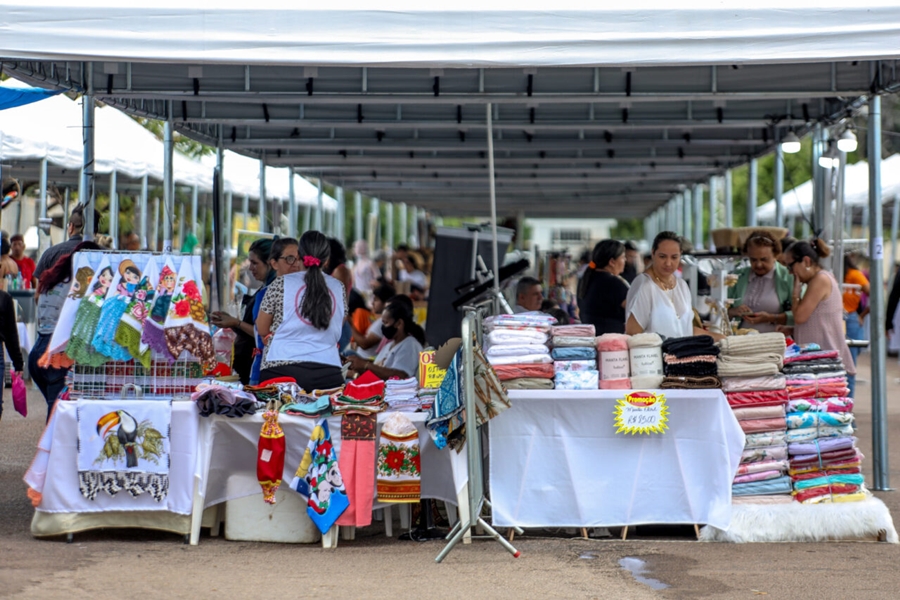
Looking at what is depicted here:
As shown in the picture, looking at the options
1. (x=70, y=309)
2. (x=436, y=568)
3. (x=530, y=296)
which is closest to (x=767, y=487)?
(x=436, y=568)

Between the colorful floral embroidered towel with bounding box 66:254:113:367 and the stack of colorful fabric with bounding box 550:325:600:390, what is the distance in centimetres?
245

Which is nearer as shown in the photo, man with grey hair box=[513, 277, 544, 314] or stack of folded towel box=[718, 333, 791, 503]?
stack of folded towel box=[718, 333, 791, 503]

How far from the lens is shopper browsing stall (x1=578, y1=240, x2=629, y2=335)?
9008mm

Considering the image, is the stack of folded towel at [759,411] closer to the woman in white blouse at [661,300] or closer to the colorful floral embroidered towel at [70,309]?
the woman in white blouse at [661,300]

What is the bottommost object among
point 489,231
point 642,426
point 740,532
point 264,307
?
point 740,532

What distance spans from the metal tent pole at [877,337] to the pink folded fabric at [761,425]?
65.7 inches

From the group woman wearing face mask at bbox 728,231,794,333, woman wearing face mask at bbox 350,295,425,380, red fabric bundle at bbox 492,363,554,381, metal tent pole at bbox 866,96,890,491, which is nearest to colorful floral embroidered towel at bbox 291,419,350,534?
red fabric bundle at bbox 492,363,554,381

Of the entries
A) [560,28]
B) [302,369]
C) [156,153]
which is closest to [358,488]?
[302,369]

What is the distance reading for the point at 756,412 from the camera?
6254 mm

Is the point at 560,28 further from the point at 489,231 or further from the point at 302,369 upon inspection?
the point at 489,231

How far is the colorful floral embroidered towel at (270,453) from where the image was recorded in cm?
601

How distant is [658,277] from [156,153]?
1175cm

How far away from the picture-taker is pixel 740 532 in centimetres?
618

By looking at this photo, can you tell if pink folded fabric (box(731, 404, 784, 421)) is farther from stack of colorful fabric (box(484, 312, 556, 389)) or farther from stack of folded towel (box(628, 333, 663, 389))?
stack of colorful fabric (box(484, 312, 556, 389))
